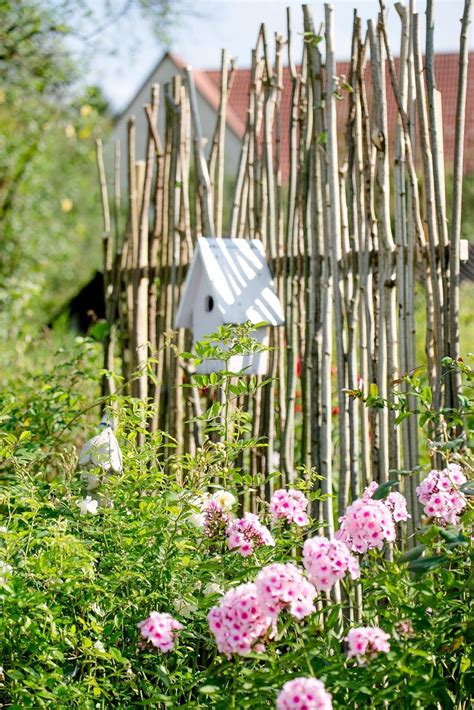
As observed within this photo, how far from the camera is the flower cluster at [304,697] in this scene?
1.41 m

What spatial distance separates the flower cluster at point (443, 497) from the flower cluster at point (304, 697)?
25.5 inches

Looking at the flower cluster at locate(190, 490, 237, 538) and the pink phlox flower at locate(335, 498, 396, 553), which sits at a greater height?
the pink phlox flower at locate(335, 498, 396, 553)

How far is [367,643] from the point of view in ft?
5.14

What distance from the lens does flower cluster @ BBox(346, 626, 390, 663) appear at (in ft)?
5.11

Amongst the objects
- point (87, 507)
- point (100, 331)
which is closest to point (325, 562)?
point (87, 507)

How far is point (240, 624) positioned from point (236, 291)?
5.69 ft

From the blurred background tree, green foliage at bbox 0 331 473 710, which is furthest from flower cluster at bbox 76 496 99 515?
the blurred background tree

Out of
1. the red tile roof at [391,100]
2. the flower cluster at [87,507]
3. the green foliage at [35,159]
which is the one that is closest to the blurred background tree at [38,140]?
the green foliage at [35,159]

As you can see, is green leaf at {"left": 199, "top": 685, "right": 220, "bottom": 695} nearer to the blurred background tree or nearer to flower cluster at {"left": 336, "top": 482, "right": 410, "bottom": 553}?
flower cluster at {"left": 336, "top": 482, "right": 410, "bottom": 553}

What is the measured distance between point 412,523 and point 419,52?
141 centimetres

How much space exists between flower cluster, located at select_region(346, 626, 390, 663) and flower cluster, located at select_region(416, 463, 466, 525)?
0.46 m

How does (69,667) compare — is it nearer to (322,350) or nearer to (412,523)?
(412,523)

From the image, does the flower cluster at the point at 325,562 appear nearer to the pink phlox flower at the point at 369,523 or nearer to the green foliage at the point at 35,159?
the pink phlox flower at the point at 369,523

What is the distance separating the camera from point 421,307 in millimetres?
11789
